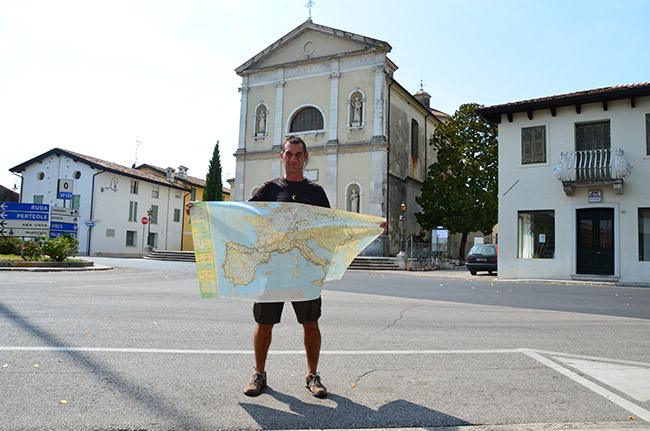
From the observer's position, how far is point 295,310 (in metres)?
4.12

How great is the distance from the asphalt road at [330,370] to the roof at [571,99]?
550 inches

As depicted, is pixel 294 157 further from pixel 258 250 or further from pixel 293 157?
pixel 258 250

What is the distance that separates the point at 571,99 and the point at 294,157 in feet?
63.5

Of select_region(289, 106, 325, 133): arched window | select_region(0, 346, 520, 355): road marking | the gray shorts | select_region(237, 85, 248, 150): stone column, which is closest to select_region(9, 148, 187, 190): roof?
select_region(237, 85, 248, 150): stone column

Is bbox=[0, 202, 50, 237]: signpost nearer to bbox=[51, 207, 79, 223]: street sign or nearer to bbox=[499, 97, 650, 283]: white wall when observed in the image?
bbox=[51, 207, 79, 223]: street sign

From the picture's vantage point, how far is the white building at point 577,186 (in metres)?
19.4

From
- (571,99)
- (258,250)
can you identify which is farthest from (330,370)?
(571,99)

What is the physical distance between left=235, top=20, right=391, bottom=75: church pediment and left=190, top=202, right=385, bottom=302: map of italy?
1264 inches

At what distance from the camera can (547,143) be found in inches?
834

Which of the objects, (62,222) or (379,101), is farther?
(379,101)

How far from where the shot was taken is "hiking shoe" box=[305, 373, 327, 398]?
3.77 m

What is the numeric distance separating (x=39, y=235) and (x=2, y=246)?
16.3ft

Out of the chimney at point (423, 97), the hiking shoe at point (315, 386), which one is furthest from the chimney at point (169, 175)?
the hiking shoe at point (315, 386)

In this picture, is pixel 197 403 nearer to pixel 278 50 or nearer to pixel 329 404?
pixel 329 404
